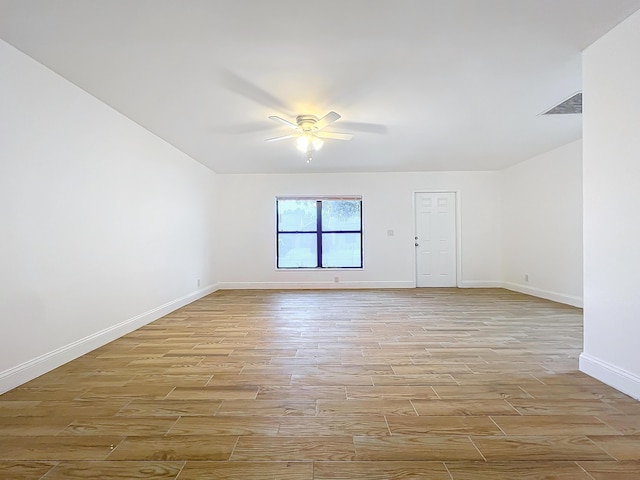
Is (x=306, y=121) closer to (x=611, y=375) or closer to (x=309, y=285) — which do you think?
(x=611, y=375)

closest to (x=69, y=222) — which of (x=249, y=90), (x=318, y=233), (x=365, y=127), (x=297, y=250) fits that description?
(x=249, y=90)

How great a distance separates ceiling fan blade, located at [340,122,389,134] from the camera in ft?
12.9

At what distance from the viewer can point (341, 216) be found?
22.2ft

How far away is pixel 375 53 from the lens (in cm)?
243

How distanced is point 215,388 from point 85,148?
2.42 meters

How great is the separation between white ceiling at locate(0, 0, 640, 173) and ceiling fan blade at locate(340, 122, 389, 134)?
32mm

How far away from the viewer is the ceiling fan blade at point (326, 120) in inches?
127

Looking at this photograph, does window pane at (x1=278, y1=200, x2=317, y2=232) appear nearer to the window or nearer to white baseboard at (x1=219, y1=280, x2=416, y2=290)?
the window

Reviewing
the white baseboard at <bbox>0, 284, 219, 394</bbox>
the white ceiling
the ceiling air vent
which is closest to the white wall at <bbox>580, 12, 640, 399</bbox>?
the white ceiling

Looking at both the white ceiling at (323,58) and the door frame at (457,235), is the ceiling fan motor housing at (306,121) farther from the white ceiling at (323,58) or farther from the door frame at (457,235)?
the door frame at (457,235)

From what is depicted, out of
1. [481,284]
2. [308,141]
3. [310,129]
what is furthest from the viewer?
[481,284]

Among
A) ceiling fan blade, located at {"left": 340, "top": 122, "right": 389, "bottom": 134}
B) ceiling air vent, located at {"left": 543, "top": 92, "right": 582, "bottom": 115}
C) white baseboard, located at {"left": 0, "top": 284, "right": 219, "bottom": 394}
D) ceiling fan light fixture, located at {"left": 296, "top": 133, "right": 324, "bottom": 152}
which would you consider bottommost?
white baseboard, located at {"left": 0, "top": 284, "right": 219, "bottom": 394}

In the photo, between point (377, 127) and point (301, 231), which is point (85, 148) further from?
point (301, 231)

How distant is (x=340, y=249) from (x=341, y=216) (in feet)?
2.23
